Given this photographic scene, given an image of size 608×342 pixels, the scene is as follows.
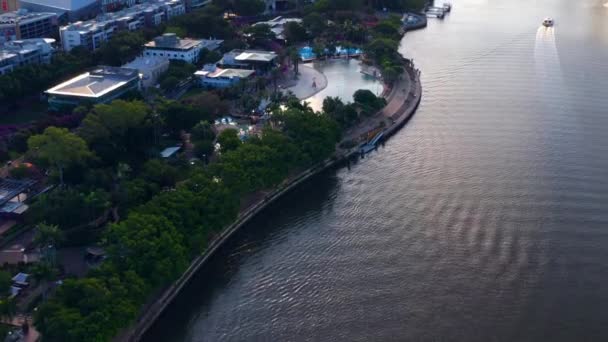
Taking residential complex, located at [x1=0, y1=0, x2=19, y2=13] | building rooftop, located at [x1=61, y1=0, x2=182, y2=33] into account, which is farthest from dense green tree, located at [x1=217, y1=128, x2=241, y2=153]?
residential complex, located at [x1=0, y1=0, x2=19, y2=13]

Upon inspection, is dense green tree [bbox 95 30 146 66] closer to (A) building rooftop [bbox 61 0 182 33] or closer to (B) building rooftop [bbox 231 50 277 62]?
(A) building rooftop [bbox 61 0 182 33]

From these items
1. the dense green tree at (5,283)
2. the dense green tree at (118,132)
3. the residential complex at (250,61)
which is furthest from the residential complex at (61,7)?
the dense green tree at (5,283)

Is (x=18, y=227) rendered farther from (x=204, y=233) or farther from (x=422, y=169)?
(x=422, y=169)

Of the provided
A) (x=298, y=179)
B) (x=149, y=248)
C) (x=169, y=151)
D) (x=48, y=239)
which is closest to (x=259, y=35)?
(x=169, y=151)

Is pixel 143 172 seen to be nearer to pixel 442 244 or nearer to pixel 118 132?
pixel 118 132

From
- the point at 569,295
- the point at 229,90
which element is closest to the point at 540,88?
the point at 229,90

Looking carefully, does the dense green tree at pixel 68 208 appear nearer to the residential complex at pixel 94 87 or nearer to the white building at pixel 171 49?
the residential complex at pixel 94 87

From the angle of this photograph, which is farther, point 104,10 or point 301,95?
point 104,10
